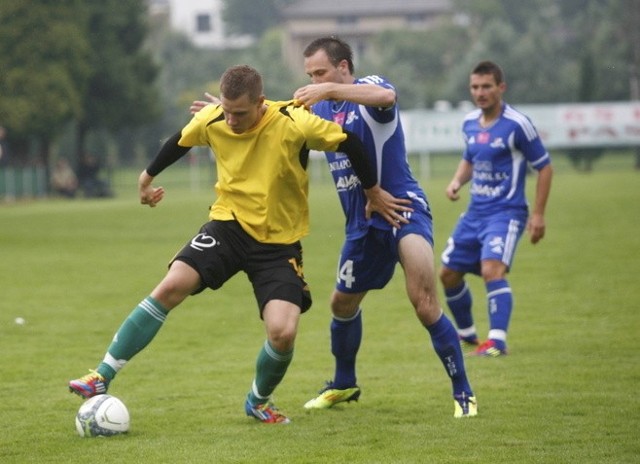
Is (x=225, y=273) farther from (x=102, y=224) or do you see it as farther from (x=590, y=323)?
(x=102, y=224)

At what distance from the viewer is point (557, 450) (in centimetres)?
667

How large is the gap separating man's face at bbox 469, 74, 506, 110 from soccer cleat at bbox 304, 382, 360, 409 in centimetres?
319

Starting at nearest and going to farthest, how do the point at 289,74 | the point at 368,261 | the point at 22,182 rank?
the point at 368,261
the point at 22,182
the point at 289,74

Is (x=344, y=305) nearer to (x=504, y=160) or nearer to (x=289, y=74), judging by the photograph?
(x=504, y=160)

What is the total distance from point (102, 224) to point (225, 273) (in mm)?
22274

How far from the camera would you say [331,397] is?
8.23 m

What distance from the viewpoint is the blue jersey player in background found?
7.65 metres

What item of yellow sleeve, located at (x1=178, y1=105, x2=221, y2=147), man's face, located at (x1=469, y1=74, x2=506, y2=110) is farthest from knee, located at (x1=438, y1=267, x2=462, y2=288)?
yellow sleeve, located at (x1=178, y1=105, x2=221, y2=147)

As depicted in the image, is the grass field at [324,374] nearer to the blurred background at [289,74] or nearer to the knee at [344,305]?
the knee at [344,305]

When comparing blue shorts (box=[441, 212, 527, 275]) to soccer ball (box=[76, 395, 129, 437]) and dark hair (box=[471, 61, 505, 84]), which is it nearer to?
dark hair (box=[471, 61, 505, 84])

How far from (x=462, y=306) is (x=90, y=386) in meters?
4.15

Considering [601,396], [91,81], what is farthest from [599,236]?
[91,81]

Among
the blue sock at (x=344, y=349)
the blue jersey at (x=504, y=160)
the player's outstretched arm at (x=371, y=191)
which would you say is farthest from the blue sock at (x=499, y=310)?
the player's outstretched arm at (x=371, y=191)

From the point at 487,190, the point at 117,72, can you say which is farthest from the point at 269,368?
the point at 117,72
